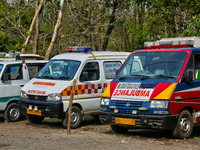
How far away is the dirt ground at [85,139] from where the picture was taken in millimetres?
6953

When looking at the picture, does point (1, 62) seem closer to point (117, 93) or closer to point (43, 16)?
point (117, 93)

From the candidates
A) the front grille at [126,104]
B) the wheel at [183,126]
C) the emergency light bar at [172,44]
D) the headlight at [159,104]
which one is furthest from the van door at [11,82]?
the wheel at [183,126]

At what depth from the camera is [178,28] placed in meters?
21.9

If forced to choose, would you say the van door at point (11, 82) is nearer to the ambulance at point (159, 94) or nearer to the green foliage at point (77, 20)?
the ambulance at point (159, 94)

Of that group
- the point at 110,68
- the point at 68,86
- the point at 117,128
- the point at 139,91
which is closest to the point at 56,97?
the point at 68,86

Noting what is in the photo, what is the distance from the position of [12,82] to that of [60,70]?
1.86 meters

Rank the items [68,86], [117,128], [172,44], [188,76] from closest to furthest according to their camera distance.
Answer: [188,76]
[117,128]
[172,44]
[68,86]

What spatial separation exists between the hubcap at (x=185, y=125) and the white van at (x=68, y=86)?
3.06m

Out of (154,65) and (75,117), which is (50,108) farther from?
(154,65)

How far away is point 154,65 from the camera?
824 centimetres

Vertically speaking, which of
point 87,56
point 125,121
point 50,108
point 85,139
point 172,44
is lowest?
point 85,139

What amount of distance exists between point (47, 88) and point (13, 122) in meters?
2.35

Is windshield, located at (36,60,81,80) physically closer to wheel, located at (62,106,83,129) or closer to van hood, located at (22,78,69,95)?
van hood, located at (22,78,69,95)

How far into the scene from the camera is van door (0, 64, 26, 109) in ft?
34.3
